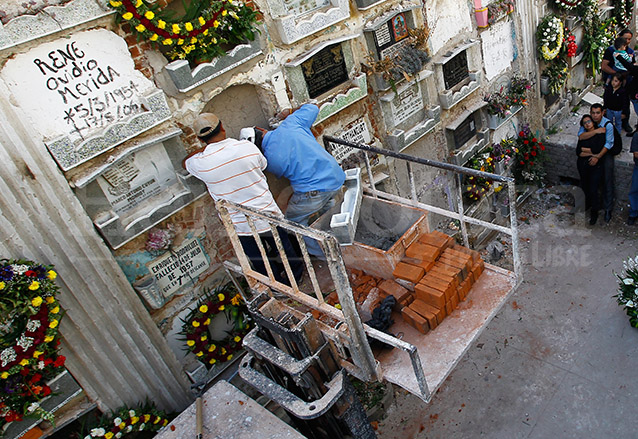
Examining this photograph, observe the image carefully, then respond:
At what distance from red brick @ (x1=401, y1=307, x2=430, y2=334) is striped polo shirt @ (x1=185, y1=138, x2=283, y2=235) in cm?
142

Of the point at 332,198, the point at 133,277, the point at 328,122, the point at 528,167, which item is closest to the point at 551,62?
the point at 528,167

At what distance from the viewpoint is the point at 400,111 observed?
6.61 meters

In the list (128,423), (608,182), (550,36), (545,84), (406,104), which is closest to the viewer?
(128,423)

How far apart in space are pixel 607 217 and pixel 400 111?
3.92 m

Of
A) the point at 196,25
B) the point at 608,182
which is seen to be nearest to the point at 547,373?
the point at 608,182

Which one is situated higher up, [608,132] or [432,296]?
[432,296]

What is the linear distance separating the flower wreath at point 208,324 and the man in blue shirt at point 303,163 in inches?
42.1

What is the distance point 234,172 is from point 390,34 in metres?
3.12

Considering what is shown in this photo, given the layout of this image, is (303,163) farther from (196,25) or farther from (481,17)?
(481,17)

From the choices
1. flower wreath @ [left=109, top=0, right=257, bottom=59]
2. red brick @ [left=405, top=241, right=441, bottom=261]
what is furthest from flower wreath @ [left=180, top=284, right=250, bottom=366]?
flower wreath @ [left=109, top=0, right=257, bottom=59]

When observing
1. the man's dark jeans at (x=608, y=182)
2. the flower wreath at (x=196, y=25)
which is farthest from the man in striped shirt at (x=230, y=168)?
the man's dark jeans at (x=608, y=182)

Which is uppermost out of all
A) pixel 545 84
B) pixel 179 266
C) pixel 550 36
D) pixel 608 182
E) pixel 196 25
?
pixel 196 25

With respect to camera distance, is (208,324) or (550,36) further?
(550,36)

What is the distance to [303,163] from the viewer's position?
4.66 metres
